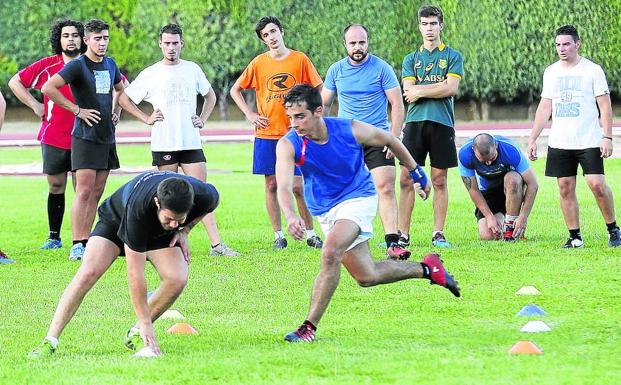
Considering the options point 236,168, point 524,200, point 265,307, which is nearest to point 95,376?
point 265,307

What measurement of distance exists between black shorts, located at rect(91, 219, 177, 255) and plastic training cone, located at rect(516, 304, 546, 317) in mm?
2534

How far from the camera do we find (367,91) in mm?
12516

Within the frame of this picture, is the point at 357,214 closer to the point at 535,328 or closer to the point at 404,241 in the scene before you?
the point at 535,328

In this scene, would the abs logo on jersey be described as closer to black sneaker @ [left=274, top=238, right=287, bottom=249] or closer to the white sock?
black sneaker @ [left=274, top=238, right=287, bottom=249]

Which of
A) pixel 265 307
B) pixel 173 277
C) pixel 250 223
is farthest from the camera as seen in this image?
pixel 250 223

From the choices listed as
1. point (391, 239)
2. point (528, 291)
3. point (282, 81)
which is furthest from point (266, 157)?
point (528, 291)

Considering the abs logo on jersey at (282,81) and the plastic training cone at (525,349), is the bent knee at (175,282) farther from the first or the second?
the abs logo on jersey at (282,81)

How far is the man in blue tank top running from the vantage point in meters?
8.23

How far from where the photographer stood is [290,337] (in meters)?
8.17

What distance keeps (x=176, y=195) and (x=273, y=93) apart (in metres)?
5.90

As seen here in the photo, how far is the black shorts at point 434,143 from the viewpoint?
13.1 m

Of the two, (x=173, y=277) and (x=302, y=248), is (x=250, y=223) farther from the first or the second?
(x=173, y=277)

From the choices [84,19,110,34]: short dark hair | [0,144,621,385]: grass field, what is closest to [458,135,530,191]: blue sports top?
[0,144,621,385]: grass field

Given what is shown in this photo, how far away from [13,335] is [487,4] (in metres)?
29.5
